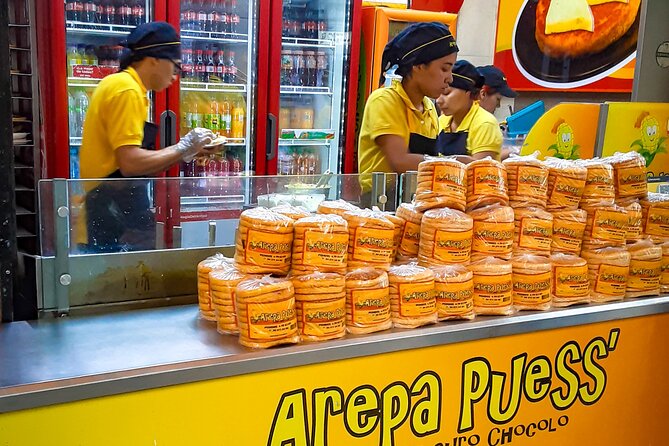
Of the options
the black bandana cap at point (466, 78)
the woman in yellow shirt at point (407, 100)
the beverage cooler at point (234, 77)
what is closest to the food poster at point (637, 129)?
the black bandana cap at point (466, 78)

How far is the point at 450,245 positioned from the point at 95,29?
3.23 m

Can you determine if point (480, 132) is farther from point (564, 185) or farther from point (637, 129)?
point (564, 185)

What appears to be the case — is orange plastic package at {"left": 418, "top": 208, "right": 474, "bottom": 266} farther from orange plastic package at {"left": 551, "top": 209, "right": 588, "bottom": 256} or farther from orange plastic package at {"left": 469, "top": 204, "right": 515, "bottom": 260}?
orange plastic package at {"left": 551, "top": 209, "right": 588, "bottom": 256}

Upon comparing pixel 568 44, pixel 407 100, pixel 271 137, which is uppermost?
pixel 568 44

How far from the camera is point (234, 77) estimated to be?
4.96 metres

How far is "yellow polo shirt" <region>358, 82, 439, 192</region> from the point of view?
2.88m

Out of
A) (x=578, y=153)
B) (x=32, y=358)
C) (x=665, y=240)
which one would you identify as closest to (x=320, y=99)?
(x=578, y=153)

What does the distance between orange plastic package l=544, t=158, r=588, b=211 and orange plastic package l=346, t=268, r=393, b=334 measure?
704mm

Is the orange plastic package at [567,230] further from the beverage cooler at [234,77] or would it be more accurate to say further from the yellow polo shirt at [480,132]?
the beverage cooler at [234,77]

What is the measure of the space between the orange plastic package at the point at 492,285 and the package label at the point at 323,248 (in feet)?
1.52

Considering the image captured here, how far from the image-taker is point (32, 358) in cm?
156

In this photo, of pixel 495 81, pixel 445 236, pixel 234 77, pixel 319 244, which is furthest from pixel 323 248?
pixel 234 77

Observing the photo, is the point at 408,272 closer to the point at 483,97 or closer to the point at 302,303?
the point at 302,303

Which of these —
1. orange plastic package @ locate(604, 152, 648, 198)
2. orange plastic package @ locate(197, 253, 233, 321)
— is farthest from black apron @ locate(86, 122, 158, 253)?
orange plastic package @ locate(604, 152, 648, 198)
